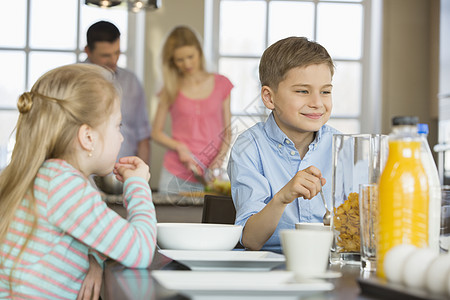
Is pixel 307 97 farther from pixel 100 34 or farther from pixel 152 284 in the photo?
pixel 100 34

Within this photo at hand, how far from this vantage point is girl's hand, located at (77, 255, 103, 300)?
1083 millimetres

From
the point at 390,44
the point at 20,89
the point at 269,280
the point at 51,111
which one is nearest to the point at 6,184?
the point at 51,111

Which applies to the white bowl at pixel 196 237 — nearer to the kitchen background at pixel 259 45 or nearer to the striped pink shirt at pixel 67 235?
the striped pink shirt at pixel 67 235

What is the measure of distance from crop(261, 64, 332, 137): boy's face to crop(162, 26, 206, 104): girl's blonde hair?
6.39 ft

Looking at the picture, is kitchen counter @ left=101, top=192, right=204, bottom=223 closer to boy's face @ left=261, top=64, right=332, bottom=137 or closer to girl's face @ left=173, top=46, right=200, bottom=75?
boy's face @ left=261, top=64, right=332, bottom=137

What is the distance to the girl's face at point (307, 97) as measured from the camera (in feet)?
5.11

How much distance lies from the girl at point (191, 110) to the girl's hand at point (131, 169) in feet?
7.07

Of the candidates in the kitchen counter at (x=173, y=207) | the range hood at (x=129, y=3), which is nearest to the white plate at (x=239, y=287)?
the kitchen counter at (x=173, y=207)

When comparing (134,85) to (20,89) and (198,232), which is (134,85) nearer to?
(20,89)

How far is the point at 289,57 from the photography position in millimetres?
1583

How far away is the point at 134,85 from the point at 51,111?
2410 millimetres

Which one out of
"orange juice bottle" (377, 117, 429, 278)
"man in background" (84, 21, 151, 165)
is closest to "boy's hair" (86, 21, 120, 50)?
"man in background" (84, 21, 151, 165)

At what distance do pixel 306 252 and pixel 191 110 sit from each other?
2.82 meters

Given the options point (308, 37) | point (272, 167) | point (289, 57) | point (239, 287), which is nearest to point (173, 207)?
point (272, 167)
